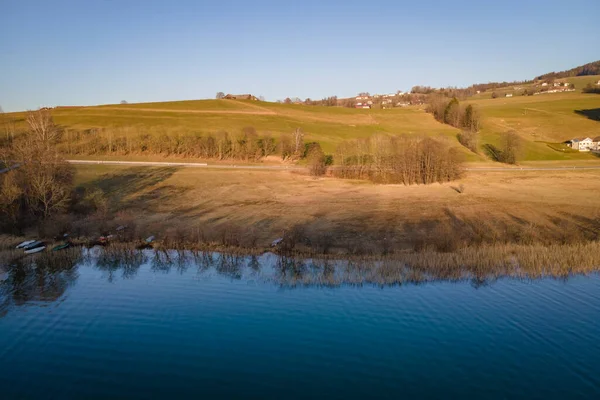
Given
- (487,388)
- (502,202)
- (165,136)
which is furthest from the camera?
(165,136)

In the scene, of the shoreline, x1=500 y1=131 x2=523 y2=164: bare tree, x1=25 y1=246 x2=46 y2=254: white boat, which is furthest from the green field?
x1=25 y1=246 x2=46 y2=254: white boat

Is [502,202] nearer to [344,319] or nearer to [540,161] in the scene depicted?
[344,319]

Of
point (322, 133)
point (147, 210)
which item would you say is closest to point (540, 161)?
A: point (322, 133)

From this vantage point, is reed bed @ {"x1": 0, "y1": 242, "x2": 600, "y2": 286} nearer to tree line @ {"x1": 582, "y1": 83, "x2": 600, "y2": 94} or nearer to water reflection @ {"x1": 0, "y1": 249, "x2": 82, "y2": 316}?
water reflection @ {"x1": 0, "y1": 249, "x2": 82, "y2": 316}

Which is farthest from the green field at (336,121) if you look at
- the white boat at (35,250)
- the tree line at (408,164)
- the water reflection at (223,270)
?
the white boat at (35,250)

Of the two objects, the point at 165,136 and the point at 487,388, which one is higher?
the point at 165,136

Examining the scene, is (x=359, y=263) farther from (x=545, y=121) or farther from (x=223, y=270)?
(x=545, y=121)

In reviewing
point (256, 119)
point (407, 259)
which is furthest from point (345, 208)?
point (256, 119)
